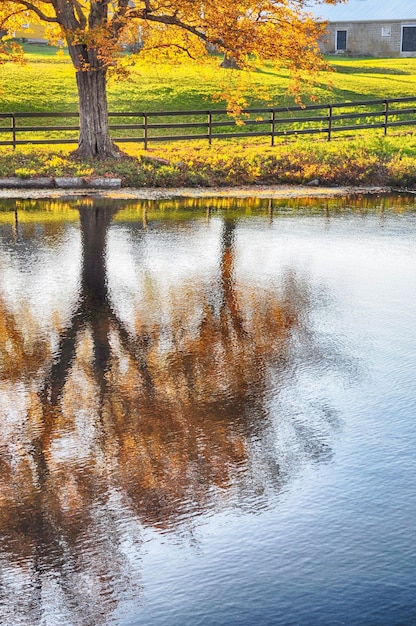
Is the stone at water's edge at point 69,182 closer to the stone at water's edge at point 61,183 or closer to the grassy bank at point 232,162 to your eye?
the stone at water's edge at point 61,183

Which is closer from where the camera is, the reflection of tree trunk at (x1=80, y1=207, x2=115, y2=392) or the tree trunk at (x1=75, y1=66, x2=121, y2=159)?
the reflection of tree trunk at (x1=80, y1=207, x2=115, y2=392)

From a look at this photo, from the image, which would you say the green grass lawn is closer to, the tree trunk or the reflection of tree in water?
the tree trunk

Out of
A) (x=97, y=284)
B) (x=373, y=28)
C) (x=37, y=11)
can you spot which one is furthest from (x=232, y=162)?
(x=373, y=28)

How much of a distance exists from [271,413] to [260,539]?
7.13 ft

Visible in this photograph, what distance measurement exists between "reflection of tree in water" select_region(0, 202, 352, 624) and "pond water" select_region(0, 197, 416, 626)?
2 cm

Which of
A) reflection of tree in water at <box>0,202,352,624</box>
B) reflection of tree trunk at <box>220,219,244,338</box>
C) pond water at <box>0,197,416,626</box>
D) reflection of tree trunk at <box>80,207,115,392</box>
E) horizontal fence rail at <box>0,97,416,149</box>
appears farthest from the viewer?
horizontal fence rail at <box>0,97,416,149</box>

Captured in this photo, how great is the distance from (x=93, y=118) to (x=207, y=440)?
64.7 feet

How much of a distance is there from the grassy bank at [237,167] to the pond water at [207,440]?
9524 mm

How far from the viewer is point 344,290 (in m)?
12.7

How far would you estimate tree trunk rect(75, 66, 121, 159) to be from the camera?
2588 cm

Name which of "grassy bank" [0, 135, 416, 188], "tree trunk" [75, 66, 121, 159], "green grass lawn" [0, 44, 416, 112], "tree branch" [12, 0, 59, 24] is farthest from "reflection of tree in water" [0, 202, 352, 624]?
"green grass lawn" [0, 44, 416, 112]

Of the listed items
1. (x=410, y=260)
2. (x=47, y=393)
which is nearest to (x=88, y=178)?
(x=410, y=260)

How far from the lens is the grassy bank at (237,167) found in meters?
24.0

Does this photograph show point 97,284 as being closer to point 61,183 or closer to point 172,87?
point 61,183
